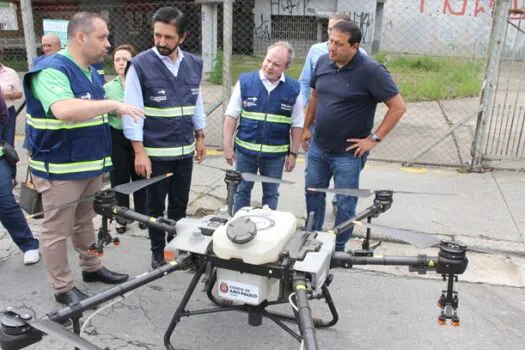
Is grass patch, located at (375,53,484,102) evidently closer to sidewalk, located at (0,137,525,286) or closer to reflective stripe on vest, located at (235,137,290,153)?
sidewalk, located at (0,137,525,286)

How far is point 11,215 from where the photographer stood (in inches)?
153

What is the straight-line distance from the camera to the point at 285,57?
146 inches

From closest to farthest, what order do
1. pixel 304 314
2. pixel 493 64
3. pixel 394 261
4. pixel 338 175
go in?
pixel 304 314 < pixel 394 261 < pixel 338 175 < pixel 493 64

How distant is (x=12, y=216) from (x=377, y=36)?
1538 cm

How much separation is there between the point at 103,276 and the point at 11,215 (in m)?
0.90

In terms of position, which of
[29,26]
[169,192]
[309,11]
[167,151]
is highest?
[309,11]

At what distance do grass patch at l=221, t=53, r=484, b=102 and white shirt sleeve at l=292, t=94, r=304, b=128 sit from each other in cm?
715

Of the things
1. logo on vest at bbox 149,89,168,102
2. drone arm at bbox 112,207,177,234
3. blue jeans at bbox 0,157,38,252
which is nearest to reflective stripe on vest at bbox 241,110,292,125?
logo on vest at bbox 149,89,168,102

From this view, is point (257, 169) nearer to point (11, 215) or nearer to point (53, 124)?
point (53, 124)

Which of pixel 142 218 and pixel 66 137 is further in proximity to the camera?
pixel 66 137

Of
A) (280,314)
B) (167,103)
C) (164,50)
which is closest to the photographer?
(280,314)

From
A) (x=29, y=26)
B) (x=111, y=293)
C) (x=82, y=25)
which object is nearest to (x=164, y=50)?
(x=82, y=25)

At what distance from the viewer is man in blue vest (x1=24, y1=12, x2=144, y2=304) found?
2852 mm

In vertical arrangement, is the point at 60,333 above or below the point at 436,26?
below
